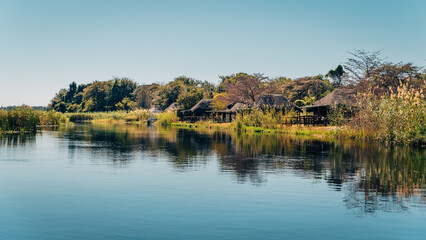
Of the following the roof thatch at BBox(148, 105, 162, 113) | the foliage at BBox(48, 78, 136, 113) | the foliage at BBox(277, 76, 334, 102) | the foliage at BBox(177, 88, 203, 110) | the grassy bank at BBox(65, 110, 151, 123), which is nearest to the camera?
the foliage at BBox(277, 76, 334, 102)

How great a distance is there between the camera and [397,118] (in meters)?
29.8

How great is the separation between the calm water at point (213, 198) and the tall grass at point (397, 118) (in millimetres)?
9247

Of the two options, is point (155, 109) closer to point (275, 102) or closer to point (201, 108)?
point (201, 108)

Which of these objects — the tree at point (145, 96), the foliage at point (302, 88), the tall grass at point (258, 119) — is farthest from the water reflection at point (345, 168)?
the tree at point (145, 96)

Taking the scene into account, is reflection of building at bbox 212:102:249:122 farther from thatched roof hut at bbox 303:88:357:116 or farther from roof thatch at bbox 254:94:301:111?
thatched roof hut at bbox 303:88:357:116

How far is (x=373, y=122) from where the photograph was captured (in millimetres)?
32844

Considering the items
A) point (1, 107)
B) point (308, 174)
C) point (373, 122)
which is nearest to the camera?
point (308, 174)

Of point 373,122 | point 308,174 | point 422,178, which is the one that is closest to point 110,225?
point 308,174

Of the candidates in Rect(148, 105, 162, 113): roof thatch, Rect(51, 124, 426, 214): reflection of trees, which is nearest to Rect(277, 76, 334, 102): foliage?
Rect(148, 105, 162, 113): roof thatch

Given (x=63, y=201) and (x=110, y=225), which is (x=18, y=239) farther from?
(x=63, y=201)

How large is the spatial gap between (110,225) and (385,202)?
7.45m

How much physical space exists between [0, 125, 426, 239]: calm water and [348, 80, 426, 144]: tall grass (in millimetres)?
9247

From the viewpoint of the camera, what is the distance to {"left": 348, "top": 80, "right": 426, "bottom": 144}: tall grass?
92.6ft

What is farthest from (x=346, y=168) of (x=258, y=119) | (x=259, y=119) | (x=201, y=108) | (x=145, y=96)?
(x=145, y=96)
